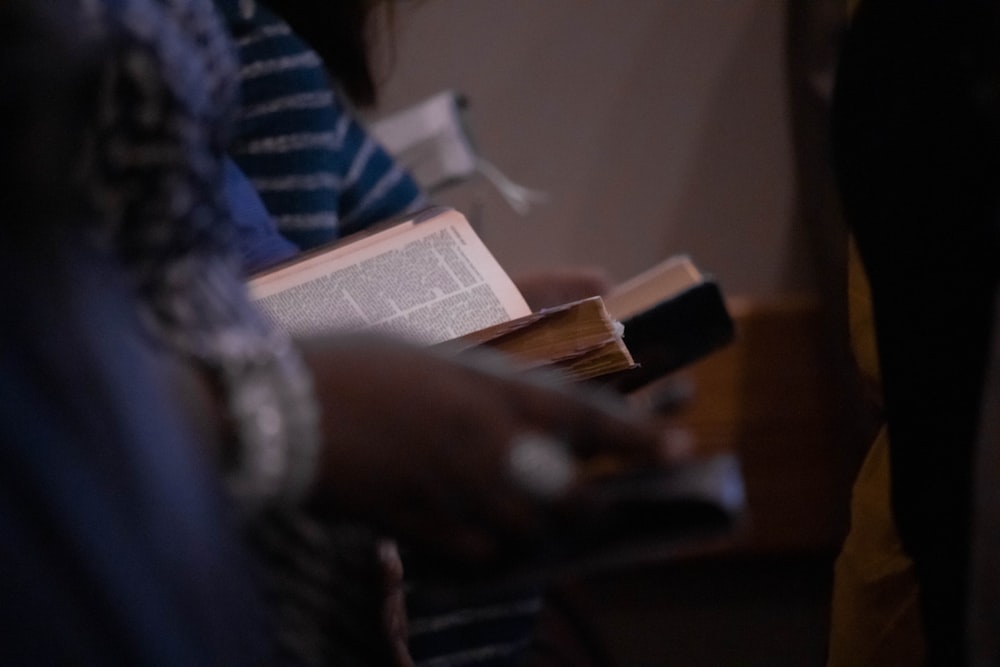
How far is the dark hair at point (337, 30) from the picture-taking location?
539 mm

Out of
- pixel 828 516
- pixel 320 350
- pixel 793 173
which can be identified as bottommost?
pixel 828 516

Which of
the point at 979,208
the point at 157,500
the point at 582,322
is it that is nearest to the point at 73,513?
the point at 157,500

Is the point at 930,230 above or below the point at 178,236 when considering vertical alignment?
below

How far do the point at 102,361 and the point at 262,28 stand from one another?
16.2 inches

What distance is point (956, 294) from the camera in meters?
0.38

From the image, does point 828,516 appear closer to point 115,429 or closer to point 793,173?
point 793,173

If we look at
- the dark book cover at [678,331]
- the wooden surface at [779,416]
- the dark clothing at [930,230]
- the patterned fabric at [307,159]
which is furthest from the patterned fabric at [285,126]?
the wooden surface at [779,416]

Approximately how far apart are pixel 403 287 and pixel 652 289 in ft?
0.53

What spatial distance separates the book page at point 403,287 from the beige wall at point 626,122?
1.94 ft

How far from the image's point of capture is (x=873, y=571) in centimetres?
50

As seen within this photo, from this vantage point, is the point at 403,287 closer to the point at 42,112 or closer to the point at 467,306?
the point at 467,306

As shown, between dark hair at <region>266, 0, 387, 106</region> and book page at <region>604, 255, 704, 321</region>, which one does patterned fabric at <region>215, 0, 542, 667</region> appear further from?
book page at <region>604, 255, 704, 321</region>

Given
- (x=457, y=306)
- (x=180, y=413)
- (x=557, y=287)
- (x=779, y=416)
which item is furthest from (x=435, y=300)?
(x=779, y=416)

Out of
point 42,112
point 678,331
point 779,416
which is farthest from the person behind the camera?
point 779,416
